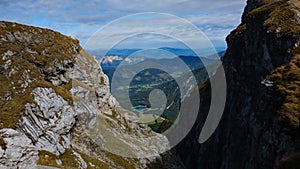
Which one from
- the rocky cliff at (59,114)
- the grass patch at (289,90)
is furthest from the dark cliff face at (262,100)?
the rocky cliff at (59,114)

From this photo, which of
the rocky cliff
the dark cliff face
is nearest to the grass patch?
the dark cliff face

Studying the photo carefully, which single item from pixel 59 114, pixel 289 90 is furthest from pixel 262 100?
pixel 59 114

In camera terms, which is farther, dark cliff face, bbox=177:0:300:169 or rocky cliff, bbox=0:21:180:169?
rocky cliff, bbox=0:21:180:169

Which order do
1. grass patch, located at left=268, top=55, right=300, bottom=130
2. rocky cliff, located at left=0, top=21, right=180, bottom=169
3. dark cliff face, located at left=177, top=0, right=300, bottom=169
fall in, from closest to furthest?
grass patch, located at left=268, top=55, right=300, bottom=130, dark cliff face, located at left=177, top=0, right=300, bottom=169, rocky cliff, located at left=0, top=21, right=180, bottom=169

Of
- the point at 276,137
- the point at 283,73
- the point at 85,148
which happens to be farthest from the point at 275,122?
the point at 85,148

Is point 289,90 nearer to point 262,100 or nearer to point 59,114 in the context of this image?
point 262,100

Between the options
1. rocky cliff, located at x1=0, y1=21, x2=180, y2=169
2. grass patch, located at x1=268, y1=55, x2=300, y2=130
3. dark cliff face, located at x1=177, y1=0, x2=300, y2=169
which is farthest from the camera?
rocky cliff, located at x1=0, y1=21, x2=180, y2=169

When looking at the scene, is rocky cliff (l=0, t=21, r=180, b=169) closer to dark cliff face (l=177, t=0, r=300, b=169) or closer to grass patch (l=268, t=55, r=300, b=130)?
dark cliff face (l=177, t=0, r=300, b=169)
